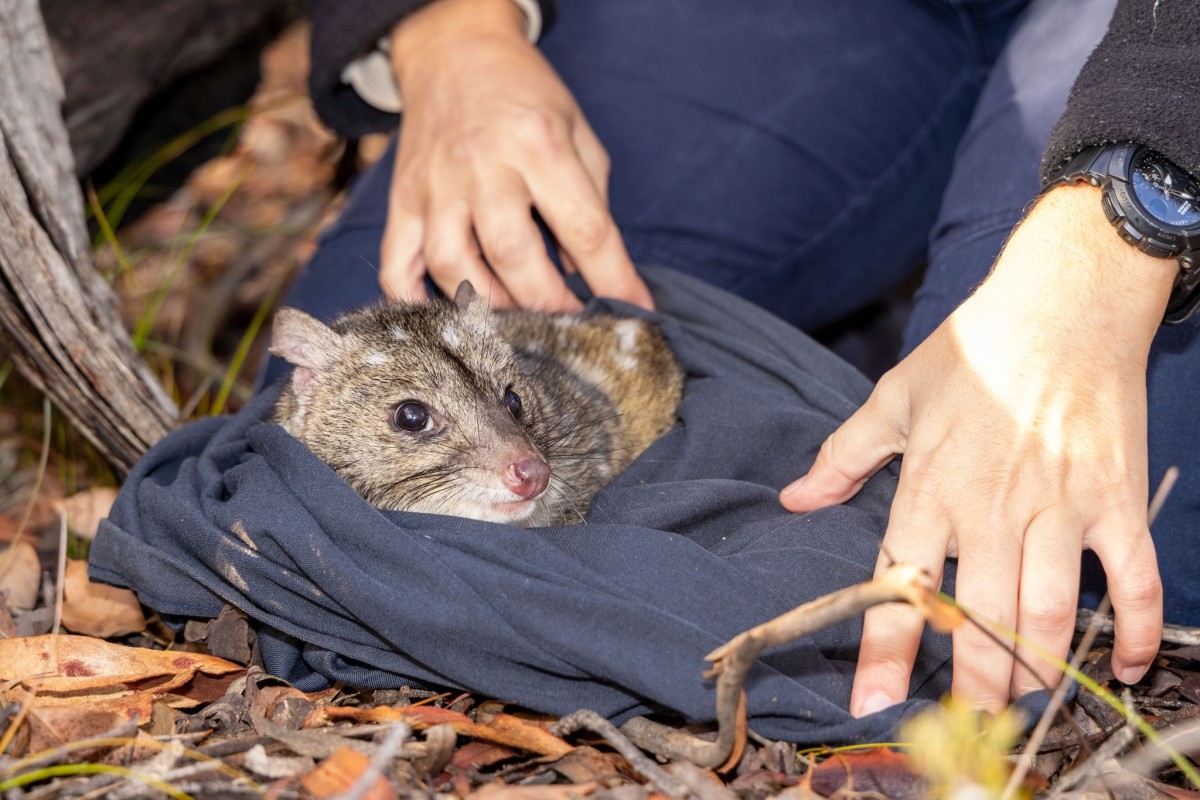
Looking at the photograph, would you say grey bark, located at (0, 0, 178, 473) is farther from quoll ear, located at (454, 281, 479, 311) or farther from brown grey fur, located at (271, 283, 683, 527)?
quoll ear, located at (454, 281, 479, 311)

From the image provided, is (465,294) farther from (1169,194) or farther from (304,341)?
(1169,194)

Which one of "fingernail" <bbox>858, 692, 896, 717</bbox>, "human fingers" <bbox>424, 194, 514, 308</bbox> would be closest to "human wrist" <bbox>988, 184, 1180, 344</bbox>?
"fingernail" <bbox>858, 692, 896, 717</bbox>

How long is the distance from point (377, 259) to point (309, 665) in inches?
84.4

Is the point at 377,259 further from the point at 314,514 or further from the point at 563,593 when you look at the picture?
the point at 563,593

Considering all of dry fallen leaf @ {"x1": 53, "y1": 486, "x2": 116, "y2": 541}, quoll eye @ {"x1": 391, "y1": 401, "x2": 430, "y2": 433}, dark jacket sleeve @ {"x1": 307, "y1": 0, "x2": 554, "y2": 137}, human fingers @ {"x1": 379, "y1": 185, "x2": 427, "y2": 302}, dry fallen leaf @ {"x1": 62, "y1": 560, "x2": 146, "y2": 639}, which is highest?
dark jacket sleeve @ {"x1": 307, "y1": 0, "x2": 554, "y2": 137}

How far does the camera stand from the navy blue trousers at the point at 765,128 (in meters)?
4.80

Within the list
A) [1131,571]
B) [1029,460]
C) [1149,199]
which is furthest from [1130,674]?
[1149,199]

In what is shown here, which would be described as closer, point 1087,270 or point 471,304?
point 1087,270

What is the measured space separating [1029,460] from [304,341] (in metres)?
2.31

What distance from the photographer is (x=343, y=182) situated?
24.3 feet

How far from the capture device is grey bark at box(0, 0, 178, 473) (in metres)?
3.69

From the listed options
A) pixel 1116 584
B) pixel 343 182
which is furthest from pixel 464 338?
pixel 343 182

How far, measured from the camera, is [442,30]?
15.0 ft

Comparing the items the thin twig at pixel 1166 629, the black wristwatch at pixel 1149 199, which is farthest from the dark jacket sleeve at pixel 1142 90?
the thin twig at pixel 1166 629
